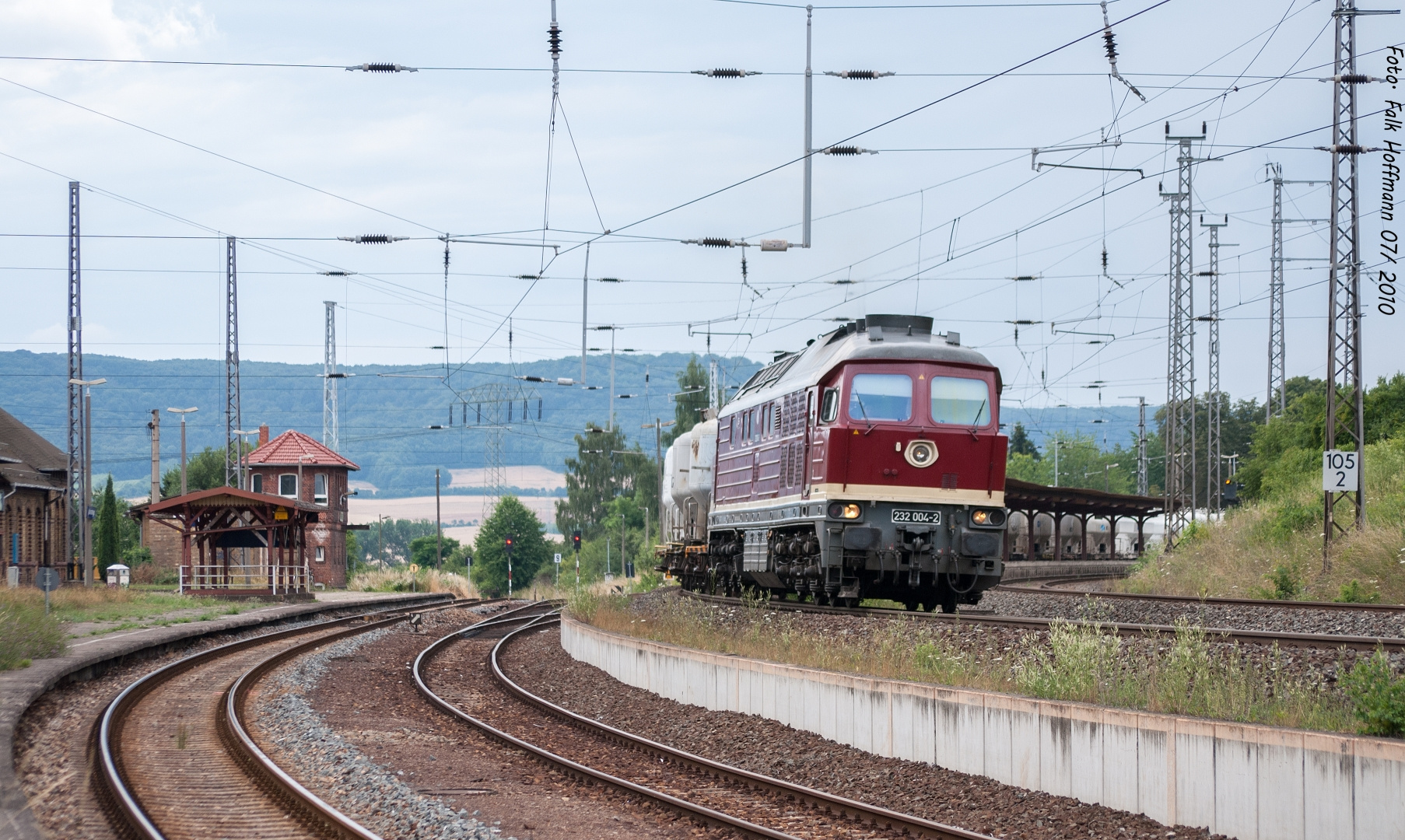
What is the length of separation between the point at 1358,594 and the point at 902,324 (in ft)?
34.3

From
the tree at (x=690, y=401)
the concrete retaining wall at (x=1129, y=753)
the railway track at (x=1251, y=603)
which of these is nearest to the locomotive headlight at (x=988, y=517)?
the railway track at (x=1251, y=603)

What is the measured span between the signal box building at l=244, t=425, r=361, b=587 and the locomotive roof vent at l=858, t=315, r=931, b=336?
2292 inches

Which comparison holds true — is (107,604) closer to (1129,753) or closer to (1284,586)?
(1284,586)

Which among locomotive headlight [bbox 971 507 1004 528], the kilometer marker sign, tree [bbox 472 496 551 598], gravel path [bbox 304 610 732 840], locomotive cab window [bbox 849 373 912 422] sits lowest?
tree [bbox 472 496 551 598]

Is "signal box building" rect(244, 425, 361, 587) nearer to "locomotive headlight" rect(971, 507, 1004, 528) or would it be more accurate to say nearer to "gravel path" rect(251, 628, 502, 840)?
"gravel path" rect(251, 628, 502, 840)

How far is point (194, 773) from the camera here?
12094 mm

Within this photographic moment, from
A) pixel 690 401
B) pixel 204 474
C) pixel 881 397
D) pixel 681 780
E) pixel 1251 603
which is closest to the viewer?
pixel 681 780

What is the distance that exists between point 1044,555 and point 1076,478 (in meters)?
71.2

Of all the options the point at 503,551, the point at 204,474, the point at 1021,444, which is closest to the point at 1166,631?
the point at 204,474

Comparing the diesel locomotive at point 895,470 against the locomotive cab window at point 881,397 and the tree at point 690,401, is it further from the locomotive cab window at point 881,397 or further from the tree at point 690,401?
the tree at point 690,401

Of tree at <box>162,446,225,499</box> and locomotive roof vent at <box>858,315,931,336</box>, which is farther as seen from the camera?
tree at <box>162,446,225,499</box>

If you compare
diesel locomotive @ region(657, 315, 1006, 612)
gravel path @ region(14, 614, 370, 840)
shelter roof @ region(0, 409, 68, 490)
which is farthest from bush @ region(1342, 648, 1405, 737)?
shelter roof @ region(0, 409, 68, 490)

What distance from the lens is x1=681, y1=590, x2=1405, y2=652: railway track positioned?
13.0m

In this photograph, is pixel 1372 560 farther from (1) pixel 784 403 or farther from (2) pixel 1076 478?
(2) pixel 1076 478
